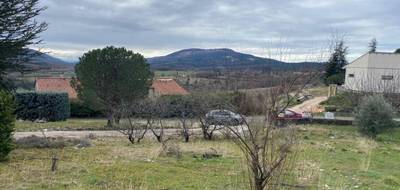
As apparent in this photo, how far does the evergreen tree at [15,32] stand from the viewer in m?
16.7

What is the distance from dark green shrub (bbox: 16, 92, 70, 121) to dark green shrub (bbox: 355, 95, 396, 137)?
2391 centimetres

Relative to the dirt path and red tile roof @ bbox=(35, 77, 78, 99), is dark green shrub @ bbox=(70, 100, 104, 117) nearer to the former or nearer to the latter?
red tile roof @ bbox=(35, 77, 78, 99)

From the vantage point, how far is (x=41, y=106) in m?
38.0

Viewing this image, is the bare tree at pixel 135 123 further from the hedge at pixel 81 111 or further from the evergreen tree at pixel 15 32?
the hedge at pixel 81 111

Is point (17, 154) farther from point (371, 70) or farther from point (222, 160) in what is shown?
point (371, 70)

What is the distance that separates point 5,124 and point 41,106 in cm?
2599

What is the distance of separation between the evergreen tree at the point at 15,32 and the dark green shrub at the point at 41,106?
20.5 metres

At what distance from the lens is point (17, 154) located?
1491 centimetres

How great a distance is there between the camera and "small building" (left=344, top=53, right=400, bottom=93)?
5287 cm

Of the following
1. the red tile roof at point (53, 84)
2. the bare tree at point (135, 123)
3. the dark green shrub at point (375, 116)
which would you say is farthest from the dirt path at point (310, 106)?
the red tile roof at point (53, 84)

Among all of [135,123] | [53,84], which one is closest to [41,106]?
[135,123]

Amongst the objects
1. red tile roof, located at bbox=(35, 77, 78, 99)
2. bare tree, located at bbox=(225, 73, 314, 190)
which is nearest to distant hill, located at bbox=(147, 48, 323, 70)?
bare tree, located at bbox=(225, 73, 314, 190)

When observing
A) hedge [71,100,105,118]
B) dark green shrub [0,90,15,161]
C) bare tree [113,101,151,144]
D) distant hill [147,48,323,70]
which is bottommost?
hedge [71,100,105,118]

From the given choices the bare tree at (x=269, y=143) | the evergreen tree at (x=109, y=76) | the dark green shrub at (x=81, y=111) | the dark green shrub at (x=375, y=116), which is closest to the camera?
the bare tree at (x=269, y=143)
